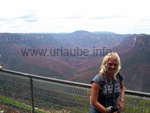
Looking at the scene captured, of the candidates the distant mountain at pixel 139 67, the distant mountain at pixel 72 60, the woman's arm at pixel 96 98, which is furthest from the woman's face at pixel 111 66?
the distant mountain at pixel 139 67

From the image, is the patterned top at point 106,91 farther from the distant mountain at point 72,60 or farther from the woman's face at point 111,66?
the distant mountain at point 72,60

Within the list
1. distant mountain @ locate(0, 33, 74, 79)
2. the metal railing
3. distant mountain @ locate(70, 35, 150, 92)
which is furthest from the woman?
distant mountain @ locate(0, 33, 74, 79)

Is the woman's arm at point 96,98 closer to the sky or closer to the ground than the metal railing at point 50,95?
closer to the sky

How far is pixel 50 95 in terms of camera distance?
3064 mm

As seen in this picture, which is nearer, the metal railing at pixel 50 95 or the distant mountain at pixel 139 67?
the metal railing at pixel 50 95

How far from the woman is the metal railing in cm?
51

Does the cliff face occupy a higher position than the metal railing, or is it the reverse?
the metal railing

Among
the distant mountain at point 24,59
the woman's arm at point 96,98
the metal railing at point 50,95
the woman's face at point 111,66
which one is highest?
the woman's face at point 111,66

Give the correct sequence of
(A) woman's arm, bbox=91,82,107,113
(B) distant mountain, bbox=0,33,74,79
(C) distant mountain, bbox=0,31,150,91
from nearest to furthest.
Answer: (A) woman's arm, bbox=91,82,107,113 → (C) distant mountain, bbox=0,31,150,91 → (B) distant mountain, bbox=0,33,74,79

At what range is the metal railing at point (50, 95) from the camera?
7.47 feet

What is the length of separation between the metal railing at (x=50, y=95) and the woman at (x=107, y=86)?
20.0 inches

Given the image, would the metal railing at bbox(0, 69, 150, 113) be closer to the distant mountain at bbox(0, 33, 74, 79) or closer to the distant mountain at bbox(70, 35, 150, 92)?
the distant mountain at bbox(70, 35, 150, 92)

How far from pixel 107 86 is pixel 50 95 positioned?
1.58 metres

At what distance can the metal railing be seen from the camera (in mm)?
2277
